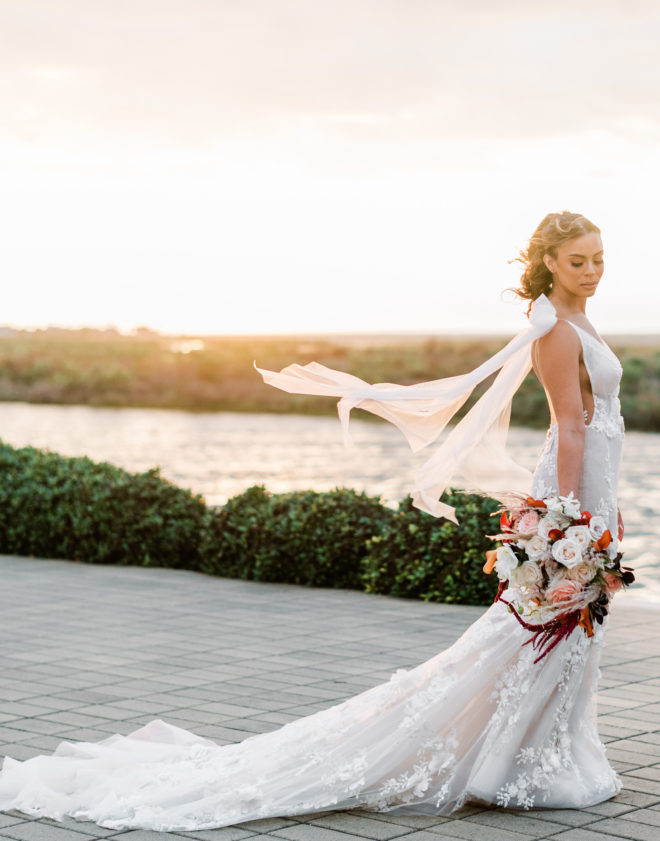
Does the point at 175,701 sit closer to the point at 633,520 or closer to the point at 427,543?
the point at 427,543

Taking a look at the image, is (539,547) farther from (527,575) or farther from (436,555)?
(436,555)

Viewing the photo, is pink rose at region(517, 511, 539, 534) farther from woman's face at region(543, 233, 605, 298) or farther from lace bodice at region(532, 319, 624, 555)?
woman's face at region(543, 233, 605, 298)

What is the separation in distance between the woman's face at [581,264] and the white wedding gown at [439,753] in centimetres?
17

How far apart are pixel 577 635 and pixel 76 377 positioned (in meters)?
35.3

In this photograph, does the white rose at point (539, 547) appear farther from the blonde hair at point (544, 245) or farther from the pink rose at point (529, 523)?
the blonde hair at point (544, 245)

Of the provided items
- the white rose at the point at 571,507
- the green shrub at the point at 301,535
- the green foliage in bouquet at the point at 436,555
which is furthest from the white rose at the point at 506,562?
the green shrub at the point at 301,535

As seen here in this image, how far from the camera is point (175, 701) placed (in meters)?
5.80

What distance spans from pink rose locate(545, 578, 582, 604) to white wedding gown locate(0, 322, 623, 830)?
0.67ft

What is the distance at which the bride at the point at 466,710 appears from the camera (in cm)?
417

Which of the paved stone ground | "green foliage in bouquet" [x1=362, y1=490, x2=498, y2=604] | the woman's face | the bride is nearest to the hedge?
"green foliage in bouquet" [x1=362, y1=490, x2=498, y2=604]

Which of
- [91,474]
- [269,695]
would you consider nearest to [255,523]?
[91,474]

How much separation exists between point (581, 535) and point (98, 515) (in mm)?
6958

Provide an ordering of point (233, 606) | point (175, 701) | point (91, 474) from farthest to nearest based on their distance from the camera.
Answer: point (91, 474) → point (233, 606) → point (175, 701)

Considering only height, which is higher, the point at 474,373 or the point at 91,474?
the point at 474,373
